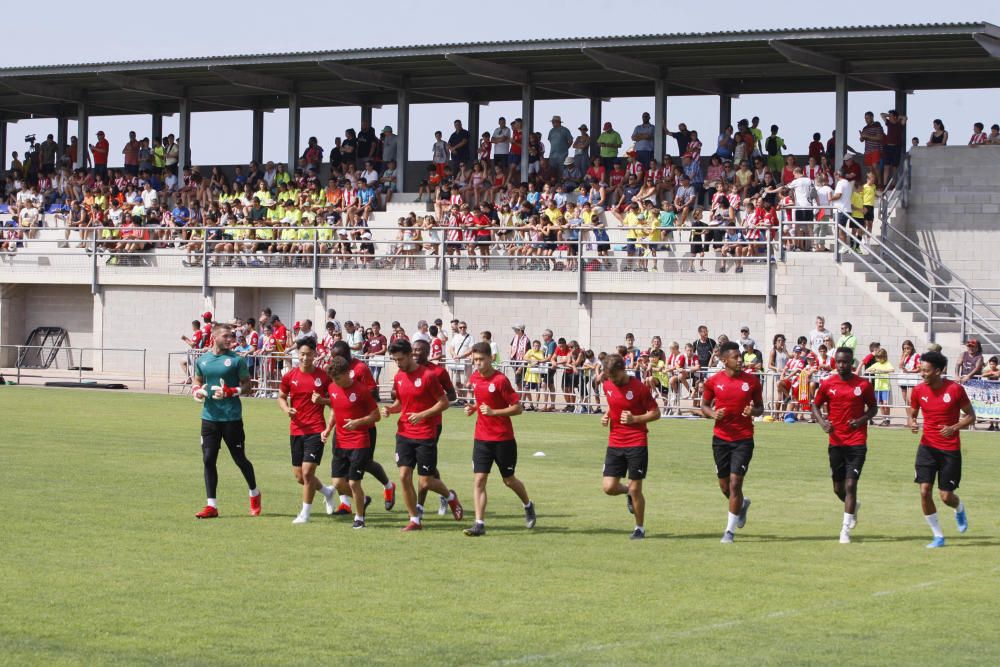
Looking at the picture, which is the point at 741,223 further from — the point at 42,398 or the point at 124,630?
the point at 124,630

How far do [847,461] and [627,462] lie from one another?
2072 millimetres

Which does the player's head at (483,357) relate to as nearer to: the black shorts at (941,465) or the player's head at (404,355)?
the player's head at (404,355)

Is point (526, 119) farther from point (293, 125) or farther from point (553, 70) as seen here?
point (293, 125)

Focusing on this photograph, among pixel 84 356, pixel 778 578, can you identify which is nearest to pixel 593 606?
pixel 778 578

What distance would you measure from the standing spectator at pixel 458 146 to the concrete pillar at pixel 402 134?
1.51m

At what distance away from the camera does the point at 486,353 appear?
1419 cm

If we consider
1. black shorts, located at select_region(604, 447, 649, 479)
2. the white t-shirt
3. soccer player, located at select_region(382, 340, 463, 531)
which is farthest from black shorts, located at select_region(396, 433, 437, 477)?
the white t-shirt

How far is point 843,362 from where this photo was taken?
14227mm

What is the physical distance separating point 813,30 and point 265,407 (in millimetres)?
14076

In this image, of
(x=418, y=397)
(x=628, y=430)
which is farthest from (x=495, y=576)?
(x=418, y=397)

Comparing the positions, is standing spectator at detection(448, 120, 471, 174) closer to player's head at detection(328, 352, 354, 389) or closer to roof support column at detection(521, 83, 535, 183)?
roof support column at detection(521, 83, 535, 183)

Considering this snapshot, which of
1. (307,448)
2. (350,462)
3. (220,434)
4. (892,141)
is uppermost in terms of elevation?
(892,141)

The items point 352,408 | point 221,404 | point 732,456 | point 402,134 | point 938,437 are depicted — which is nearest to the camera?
point 938,437

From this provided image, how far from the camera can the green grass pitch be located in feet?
30.7
